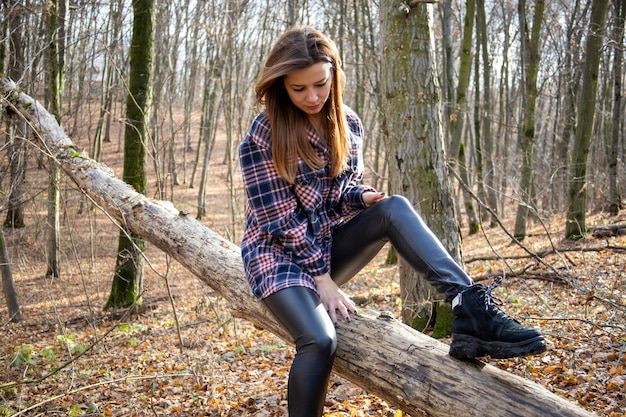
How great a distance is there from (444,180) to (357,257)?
6.01 feet

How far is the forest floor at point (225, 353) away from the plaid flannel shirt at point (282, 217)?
55.2 inches

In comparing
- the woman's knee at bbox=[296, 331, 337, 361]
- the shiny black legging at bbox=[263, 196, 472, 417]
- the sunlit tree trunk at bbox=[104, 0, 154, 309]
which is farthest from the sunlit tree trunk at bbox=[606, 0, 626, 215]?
the woman's knee at bbox=[296, 331, 337, 361]

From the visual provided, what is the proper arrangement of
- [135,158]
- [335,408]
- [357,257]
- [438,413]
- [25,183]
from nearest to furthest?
1. [438,413]
2. [357,257]
3. [335,408]
4. [25,183]
5. [135,158]

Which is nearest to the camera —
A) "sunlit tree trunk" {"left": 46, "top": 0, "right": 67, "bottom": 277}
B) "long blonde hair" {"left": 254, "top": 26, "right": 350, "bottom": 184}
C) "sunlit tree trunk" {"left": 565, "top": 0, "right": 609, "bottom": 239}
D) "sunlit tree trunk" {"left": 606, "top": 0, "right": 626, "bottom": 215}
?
"long blonde hair" {"left": 254, "top": 26, "right": 350, "bottom": 184}

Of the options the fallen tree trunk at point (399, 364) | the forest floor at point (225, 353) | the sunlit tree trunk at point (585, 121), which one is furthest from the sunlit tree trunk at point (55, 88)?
the sunlit tree trunk at point (585, 121)

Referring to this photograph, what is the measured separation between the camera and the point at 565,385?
11.7ft

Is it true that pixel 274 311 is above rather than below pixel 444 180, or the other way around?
below

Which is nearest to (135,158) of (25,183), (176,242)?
(25,183)

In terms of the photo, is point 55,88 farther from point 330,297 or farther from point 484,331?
point 484,331

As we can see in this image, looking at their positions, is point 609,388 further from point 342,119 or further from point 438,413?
point 342,119

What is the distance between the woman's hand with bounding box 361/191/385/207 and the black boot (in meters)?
0.78

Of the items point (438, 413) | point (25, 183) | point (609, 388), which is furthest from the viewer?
point (25, 183)

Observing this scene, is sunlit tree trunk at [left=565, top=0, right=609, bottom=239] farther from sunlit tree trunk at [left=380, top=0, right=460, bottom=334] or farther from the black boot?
the black boot

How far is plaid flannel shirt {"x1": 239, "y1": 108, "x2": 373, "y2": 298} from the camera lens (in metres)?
2.69
